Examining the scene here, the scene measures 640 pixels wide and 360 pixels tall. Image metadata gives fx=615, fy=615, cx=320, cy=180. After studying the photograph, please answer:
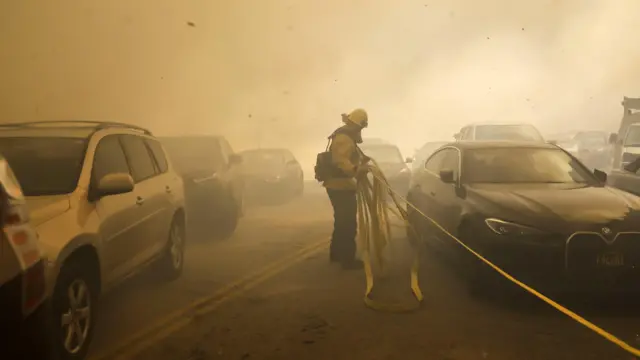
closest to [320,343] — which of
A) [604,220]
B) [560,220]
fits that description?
[560,220]

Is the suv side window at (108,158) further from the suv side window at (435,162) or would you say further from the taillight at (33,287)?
the suv side window at (435,162)

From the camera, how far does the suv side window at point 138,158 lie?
19.4 feet

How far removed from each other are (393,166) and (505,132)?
274 cm

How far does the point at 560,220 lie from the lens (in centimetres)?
539

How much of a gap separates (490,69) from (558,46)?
5771 millimetres

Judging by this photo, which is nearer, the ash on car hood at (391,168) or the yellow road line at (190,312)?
the yellow road line at (190,312)

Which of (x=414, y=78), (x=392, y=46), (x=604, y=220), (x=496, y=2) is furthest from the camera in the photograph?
(x=414, y=78)

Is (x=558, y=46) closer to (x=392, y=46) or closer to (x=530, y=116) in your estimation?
(x=530, y=116)

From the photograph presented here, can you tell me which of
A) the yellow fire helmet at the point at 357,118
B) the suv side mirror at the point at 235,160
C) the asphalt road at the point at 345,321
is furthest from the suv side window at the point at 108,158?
the suv side mirror at the point at 235,160

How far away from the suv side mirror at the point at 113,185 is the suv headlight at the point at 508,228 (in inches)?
124

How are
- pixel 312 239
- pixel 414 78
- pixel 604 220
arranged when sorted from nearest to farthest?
pixel 604 220
pixel 312 239
pixel 414 78

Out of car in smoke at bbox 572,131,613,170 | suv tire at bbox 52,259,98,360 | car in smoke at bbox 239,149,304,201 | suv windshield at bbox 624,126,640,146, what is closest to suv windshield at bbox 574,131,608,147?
car in smoke at bbox 572,131,613,170

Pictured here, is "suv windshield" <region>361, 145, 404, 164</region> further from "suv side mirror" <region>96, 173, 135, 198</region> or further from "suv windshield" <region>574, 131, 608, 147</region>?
"suv side mirror" <region>96, 173, 135, 198</region>

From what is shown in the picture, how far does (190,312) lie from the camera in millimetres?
5562
